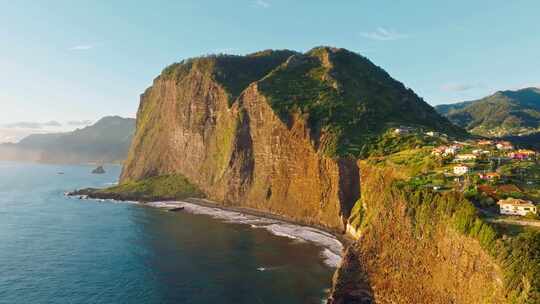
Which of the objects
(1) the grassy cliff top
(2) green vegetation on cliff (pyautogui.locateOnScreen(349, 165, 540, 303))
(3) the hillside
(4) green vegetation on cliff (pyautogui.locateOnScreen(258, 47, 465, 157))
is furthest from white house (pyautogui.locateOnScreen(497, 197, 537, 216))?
(4) green vegetation on cliff (pyautogui.locateOnScreen(258, 47, 465, 157))

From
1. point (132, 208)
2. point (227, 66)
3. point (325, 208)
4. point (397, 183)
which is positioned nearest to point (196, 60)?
point (227, 66)

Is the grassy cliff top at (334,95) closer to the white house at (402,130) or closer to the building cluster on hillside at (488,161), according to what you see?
the white house at (402,130)

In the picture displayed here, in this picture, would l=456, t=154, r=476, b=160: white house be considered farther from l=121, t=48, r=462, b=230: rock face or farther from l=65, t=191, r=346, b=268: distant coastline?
l=121, t=48, r=462, b=230: rock face

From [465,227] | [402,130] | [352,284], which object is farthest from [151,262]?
[402,130]

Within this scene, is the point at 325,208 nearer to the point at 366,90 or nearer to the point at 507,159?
the point at 507,159

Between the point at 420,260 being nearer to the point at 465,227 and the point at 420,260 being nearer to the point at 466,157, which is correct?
the point at 465,227

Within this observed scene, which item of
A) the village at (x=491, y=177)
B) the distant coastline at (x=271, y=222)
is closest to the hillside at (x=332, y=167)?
the distant coastline at (x=271, y=222)
